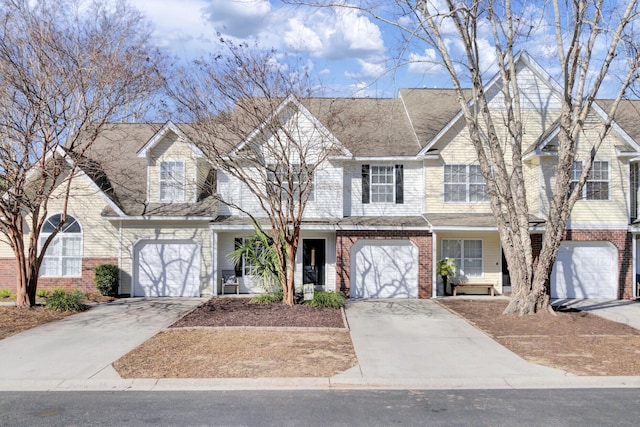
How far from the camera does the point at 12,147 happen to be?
Result: 14.0 m

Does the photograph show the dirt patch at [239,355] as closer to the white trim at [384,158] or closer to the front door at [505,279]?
the white trim at [384,158]

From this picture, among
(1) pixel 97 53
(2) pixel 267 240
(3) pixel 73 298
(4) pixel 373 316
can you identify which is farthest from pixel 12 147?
(4) pixel 373 316

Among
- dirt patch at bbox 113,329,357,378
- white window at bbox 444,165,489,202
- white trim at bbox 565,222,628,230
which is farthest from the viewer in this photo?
white window at bbox 444,165,489,202

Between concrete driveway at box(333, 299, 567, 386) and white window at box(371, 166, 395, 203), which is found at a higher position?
white window at box(371, 166, 395, 203)

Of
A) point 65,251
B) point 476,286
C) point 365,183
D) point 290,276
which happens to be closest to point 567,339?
point 476,286

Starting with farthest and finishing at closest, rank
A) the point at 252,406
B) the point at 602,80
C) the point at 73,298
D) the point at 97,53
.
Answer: the point at 73,298 → the point at 97,53 → the point at 602,80 → the point at 252,406

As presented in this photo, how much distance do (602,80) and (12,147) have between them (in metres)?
15.7

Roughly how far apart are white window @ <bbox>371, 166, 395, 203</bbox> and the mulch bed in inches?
219

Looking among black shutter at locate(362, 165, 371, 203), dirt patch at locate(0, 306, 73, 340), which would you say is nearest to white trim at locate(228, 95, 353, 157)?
black shutter at locate(362, 165, 371, 203)

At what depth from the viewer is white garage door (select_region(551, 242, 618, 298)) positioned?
61.0 feet

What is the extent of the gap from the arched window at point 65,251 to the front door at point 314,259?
321 inches

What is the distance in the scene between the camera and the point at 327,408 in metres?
6.95

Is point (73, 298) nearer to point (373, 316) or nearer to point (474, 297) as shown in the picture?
point (373, 316)

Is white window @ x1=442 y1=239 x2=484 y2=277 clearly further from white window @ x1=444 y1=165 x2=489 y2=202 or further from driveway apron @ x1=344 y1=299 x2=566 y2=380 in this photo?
driveway apron @ x1=344 y1=299 x2=566 y2=380
